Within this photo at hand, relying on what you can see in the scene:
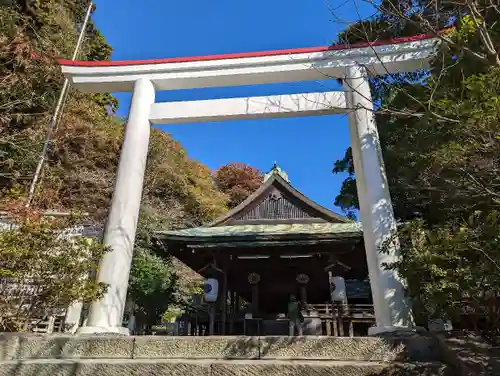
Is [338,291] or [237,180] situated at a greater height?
[237,180]

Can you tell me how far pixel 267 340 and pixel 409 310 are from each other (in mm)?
2098

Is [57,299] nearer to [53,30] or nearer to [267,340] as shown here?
[267,340]

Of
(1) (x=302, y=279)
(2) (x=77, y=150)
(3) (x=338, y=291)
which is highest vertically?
(2) (x=77, y=150)

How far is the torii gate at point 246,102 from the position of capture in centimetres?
475

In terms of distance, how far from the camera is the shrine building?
827cm

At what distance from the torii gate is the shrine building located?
132 inches

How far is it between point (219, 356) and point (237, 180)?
88.1 feet

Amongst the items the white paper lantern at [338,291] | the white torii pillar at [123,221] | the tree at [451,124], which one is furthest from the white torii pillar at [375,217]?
the white paper lantern at [338,291]

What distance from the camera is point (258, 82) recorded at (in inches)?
243

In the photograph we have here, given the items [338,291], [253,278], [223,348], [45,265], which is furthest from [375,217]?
[253,278]

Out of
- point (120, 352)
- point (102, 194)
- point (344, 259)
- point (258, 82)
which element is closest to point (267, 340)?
point (120, 352)

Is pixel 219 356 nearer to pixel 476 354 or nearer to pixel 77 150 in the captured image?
pixel 476 354

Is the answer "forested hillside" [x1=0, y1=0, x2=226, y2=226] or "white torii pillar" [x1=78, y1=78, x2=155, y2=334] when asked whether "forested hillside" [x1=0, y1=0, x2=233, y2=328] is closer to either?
"forested hillside" [x1=0, y1=0, x2=226, y2=226]

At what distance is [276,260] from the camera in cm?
952
